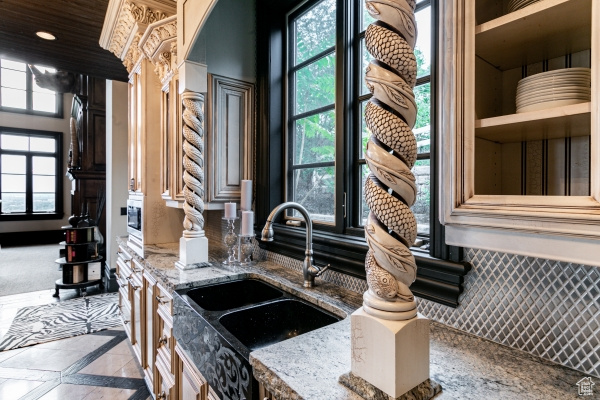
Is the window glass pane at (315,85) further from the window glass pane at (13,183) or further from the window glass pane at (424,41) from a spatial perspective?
the window glass pane at (13,183)

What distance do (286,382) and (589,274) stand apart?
33.1 inches

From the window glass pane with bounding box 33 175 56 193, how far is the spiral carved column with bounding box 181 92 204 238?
947 centimetres

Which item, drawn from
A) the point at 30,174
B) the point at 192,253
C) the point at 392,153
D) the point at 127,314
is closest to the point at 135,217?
the point at 127,314

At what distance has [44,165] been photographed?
29.4 feet

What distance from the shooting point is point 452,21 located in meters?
0.81

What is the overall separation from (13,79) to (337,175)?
10894mm

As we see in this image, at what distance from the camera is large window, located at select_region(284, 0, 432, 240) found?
1.48m

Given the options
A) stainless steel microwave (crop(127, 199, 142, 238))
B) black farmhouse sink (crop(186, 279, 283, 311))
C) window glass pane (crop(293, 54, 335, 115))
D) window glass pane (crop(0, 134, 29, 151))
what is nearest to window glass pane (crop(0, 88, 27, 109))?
window glass pane (crop(0, 134, 29, 151))

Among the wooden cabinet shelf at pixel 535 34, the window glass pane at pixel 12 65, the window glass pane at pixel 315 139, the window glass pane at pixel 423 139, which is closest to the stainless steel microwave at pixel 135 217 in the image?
the window glass pane at pixel 315 139

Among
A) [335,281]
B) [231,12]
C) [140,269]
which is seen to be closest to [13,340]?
[140,269]

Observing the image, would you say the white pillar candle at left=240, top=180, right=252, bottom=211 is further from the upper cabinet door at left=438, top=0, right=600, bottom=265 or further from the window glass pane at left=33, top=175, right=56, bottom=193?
the window glass pane at left=33, top=175, right=56, bottom=193

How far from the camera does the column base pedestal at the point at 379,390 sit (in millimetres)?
714

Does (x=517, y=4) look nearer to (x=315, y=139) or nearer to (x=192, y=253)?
(x=315, y=139)

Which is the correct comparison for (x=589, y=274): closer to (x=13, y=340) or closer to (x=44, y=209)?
(x=13, y=340)
